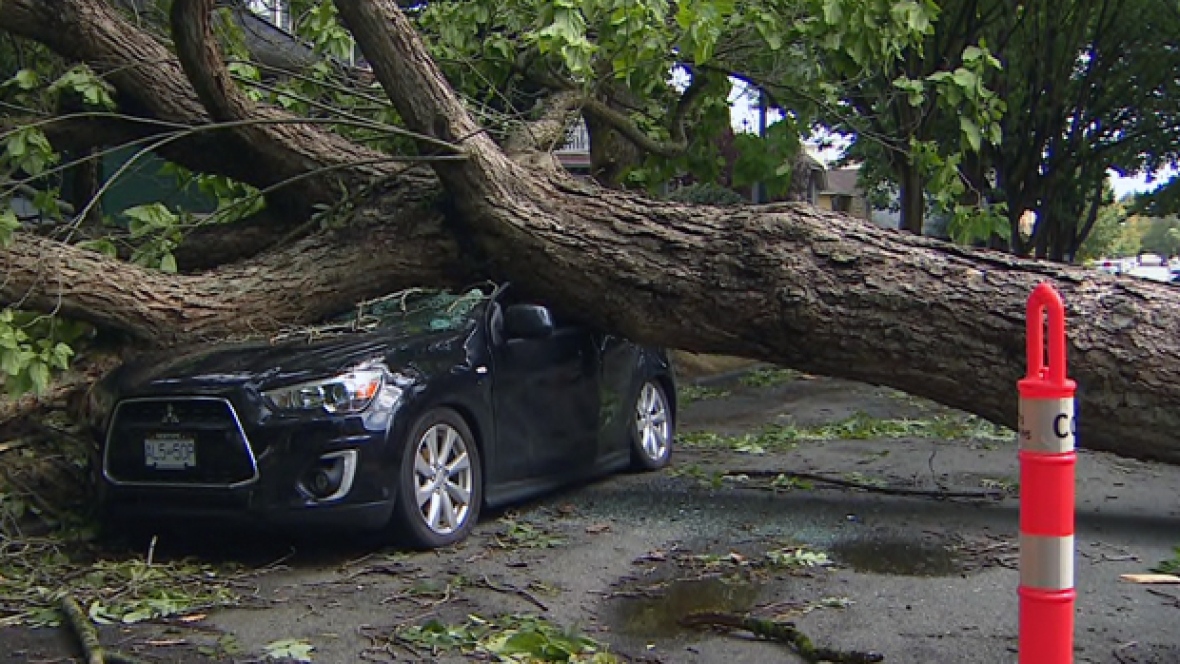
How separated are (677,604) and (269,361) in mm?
2449

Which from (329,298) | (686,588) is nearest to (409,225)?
(329,298)

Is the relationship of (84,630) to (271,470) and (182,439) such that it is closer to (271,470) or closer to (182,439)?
(271,470)

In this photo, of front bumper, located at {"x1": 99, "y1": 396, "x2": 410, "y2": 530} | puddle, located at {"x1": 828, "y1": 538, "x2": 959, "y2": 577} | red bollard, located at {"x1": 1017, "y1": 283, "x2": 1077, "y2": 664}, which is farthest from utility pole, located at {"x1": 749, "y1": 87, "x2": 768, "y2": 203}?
red bollard, located at {"x1": 1017, "y1": 283, "x2": 1077, "y2": 664}

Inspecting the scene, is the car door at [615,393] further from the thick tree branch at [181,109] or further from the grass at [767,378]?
the grass at [767,378]

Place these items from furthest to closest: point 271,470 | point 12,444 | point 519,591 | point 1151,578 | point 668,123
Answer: point 668,123 → point 12,444 → point 271,470 → point 1151,578 → point 519,591

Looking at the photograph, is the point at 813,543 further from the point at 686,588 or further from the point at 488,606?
the point at 488,606

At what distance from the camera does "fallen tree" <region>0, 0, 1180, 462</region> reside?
7.65 metres

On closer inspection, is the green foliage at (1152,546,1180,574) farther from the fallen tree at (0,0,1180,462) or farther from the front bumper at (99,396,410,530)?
the front bumper at (99,396,410,530)

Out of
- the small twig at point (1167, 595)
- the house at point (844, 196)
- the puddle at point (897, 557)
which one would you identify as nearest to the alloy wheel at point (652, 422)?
the puddle at point (897, 557)

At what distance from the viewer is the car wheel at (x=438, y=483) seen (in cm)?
693

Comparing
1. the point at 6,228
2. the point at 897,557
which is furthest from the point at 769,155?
the point at 6,228

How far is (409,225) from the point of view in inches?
359

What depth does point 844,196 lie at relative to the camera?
5212 cm

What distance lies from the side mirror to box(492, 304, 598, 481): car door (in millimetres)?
48
